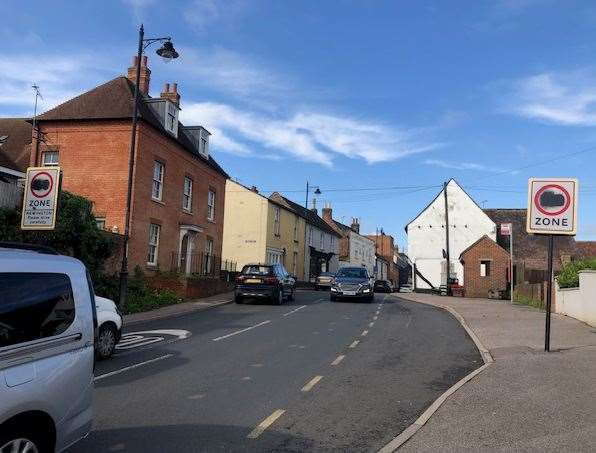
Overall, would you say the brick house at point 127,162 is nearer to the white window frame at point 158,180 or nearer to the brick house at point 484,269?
the white window frame at point 158,180

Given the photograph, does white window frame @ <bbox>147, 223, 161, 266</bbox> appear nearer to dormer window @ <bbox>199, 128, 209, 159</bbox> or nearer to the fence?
the fence

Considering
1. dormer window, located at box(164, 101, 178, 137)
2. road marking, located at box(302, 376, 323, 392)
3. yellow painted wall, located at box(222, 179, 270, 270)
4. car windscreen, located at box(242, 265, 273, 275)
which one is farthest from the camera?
yellow painted wall, located at box(222, 179, 270, 270)

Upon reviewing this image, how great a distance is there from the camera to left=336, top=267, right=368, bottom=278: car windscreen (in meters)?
28.7

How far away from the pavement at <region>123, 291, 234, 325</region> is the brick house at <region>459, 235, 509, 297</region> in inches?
731

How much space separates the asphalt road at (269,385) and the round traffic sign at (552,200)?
3.45m

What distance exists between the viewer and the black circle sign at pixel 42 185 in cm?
1378

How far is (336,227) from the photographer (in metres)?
73.5

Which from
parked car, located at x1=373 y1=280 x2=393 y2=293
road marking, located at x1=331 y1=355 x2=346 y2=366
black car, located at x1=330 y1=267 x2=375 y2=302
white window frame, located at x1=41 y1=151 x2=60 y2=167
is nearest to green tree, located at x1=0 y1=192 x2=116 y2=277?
white window frame, located at x1=41 y1=151 x2=60 y2=167

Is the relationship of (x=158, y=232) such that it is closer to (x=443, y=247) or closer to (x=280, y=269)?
(x=280, y=269)

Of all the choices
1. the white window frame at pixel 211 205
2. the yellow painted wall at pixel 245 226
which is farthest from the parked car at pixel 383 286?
the white window frame at pixel 211 205

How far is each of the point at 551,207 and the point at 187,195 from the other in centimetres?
2112

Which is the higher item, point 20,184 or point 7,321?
point 20,184

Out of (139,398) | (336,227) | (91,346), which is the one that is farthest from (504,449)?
(336,227)

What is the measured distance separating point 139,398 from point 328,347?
5762 millimetres
